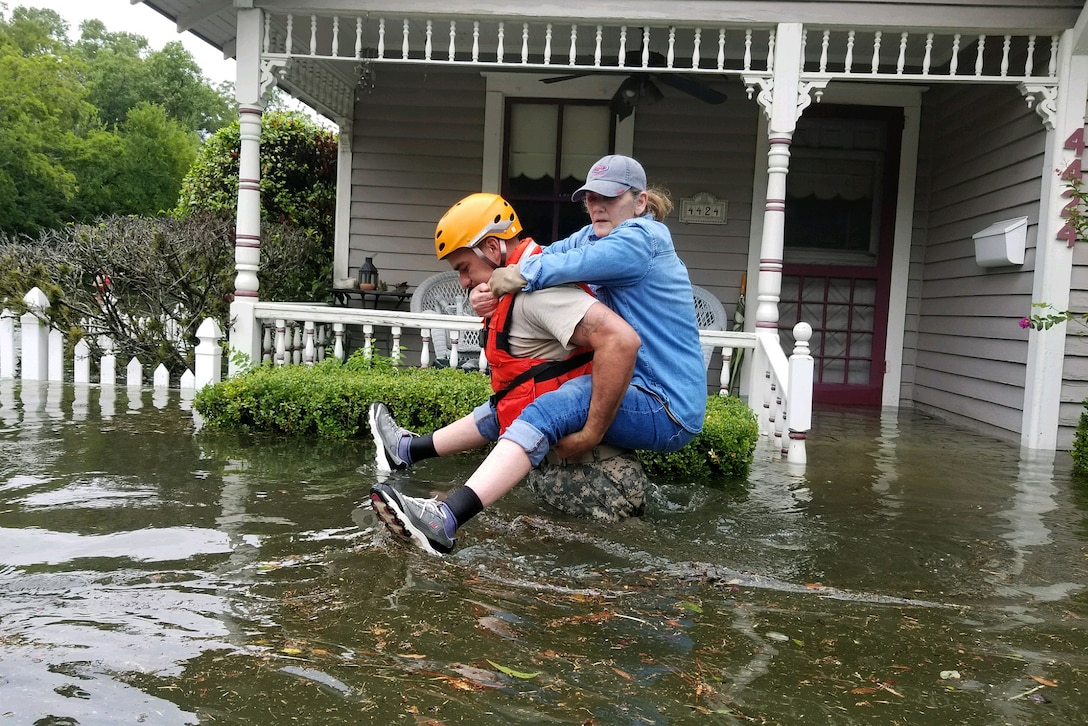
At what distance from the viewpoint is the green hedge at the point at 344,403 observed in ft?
19.6

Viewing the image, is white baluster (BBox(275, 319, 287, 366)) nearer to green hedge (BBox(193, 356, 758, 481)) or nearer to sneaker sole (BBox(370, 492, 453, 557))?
green hedge (BBox(193, 356, 758, 481))

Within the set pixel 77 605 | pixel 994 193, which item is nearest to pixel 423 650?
pixel 77 605

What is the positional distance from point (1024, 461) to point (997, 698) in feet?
15.8

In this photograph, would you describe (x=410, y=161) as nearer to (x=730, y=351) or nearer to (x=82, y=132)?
(x=730, y=351)

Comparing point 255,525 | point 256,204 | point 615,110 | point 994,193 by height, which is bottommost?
point 255,525

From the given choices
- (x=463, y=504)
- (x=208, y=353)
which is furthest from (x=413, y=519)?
(x=208, y=353)

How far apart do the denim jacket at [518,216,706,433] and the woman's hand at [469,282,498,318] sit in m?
0.20

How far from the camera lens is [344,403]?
612 centimetres

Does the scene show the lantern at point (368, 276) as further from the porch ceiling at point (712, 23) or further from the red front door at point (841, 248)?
the red front door at point (841, 248)

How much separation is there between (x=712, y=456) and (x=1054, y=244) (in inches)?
139

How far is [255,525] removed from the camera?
154 inches

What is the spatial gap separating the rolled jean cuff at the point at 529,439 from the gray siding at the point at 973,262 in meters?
5.58

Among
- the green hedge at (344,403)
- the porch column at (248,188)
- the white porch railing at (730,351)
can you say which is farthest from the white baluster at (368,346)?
the porch column at (248,188)

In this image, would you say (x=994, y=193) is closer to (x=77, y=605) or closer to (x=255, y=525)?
(x=255, y=525)
